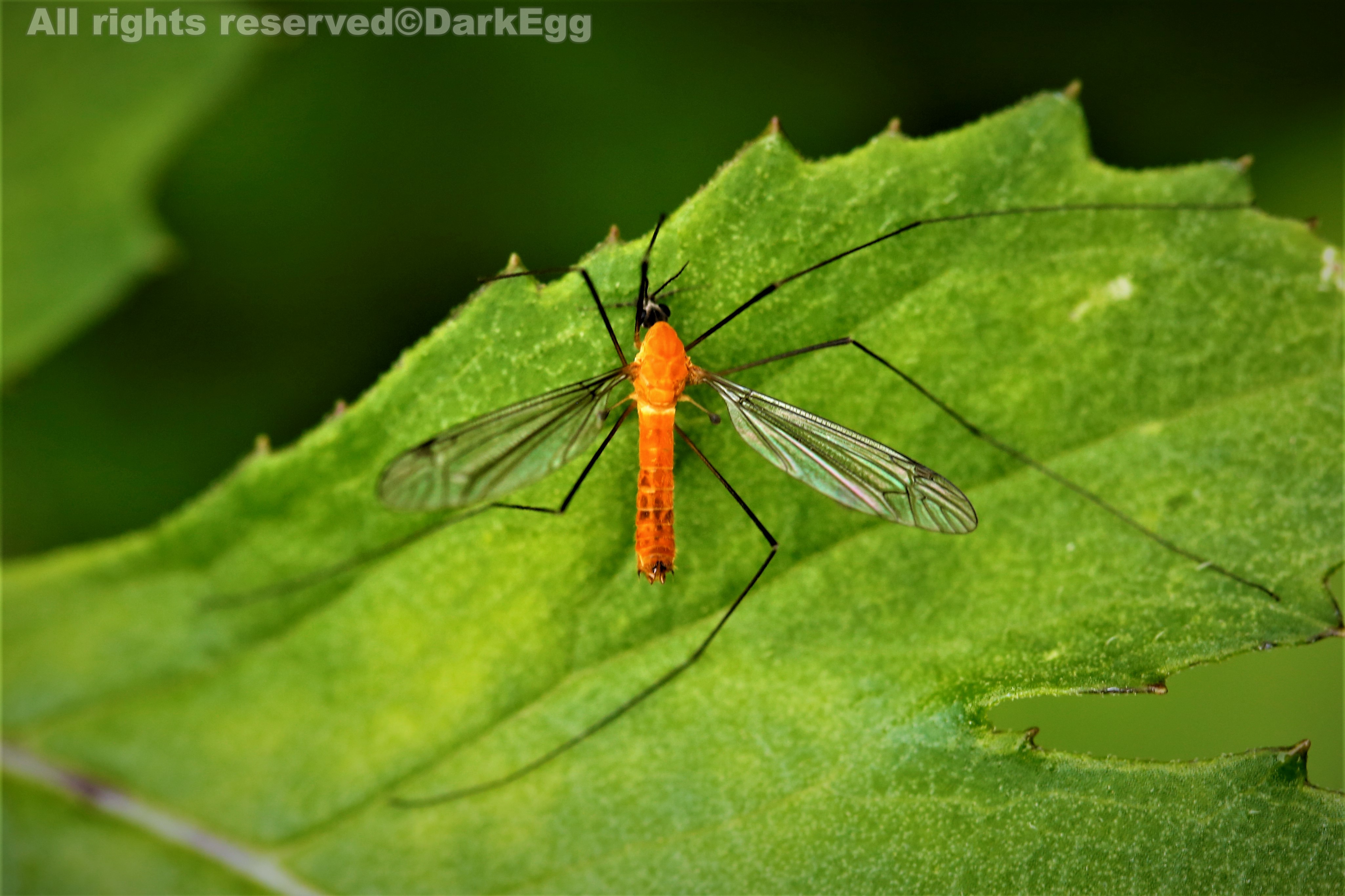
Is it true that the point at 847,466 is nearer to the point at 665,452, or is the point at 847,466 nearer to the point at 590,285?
the point at 665,452

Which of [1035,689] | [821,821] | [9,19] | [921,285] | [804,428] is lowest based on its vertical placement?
[821,821]

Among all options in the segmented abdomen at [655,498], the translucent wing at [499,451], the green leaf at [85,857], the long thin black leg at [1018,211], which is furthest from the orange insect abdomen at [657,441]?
Result: the green leaf at [85,857]

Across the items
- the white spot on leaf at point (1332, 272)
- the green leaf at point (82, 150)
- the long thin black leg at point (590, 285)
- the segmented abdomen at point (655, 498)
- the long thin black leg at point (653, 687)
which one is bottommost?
the long thin black leg at point (653, 687)

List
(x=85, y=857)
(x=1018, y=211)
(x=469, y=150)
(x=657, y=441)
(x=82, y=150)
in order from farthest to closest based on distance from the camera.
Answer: (x=469, y=150), (x=82, y=150), (x=85, y=857), (x=657, y=441), (x=1018, y=211)

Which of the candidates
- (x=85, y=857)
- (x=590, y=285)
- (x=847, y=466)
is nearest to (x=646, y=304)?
(x=590, y=285)

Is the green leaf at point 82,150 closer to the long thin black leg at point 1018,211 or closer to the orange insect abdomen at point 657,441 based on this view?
the orange insect abdomen at point 657,441

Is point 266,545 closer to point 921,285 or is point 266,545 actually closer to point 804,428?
point 804,428

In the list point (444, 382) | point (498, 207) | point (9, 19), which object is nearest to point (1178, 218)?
point (444, 382)
